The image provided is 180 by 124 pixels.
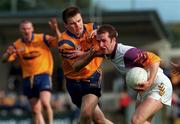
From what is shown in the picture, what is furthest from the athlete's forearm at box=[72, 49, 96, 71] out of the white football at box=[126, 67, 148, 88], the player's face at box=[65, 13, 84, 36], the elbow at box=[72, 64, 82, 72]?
the player's face at box=[65, 13, 84, 36]

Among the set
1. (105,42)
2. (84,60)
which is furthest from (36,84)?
(105,42)

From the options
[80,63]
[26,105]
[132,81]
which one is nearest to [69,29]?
[80,63]

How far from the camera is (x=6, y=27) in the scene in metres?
32.8

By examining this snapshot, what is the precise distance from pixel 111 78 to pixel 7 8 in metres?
6.26

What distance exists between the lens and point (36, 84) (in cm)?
1598

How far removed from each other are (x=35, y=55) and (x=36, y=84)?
26.1 inches

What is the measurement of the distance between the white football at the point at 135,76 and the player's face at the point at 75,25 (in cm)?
176

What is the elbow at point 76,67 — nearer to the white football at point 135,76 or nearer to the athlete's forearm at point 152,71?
the white football at point 135,76

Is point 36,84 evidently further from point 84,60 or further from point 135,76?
point 135,76

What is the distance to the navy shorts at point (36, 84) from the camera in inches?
627

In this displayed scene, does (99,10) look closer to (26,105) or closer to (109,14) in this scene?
(109,14)

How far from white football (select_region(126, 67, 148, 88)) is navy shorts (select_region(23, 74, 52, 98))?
4638mm

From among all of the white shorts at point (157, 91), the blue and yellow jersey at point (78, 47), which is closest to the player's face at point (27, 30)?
the blue and yellow jersey at point (78, 47)

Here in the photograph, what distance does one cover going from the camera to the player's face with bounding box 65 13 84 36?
12.8 m
